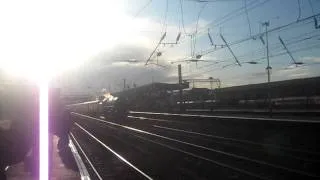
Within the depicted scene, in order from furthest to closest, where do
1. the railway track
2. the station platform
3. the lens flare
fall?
the lens flare, the railway track, the station platform

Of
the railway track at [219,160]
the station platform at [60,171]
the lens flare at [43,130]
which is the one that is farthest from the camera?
the lens flare at [43,130]

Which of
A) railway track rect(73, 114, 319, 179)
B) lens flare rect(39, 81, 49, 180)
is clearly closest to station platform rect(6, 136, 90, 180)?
lens flare rect(39, 81, 49, 180)

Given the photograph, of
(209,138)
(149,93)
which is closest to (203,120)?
(209,138)

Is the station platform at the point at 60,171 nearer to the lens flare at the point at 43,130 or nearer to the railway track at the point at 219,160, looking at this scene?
the lens flare at the point at 43,130

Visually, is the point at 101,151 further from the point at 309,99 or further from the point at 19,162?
the point at 309,99

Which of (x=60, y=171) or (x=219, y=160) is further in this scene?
(x=219, y=160)

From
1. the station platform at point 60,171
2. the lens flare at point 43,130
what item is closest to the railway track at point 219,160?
the station platform at point 60,171

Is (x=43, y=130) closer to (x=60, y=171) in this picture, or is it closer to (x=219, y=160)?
(x=60, y=171)

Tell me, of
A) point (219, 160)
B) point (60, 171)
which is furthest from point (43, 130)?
point (219, 160)

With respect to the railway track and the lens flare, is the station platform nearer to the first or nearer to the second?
the lens flare

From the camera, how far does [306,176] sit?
500 inches

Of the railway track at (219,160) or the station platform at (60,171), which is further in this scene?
the railway track at (219,160)

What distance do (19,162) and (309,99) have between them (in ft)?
127

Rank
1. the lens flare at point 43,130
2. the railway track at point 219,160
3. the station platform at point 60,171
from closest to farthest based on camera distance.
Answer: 1. the station platform at point 60,171
2. the railway track at point 219,160
3. the lens flare at point 43,130
